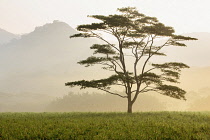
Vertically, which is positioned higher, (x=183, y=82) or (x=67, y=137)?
(x=183, y=82)

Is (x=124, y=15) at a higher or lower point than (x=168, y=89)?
higher

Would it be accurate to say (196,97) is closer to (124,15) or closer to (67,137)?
(124,15)

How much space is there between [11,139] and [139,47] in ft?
69.1

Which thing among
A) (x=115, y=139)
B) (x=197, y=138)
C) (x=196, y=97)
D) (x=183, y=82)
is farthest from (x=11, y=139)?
(x=183, y=82)

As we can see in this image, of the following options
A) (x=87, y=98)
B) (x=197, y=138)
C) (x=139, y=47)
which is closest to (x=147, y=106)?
(x=87, y=98)

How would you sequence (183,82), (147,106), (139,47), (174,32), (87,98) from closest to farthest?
1. (174,32)
2. (139,47)
3. (147,106)
4. (87,98)
5. (183,82)

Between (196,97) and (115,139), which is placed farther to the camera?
(196,97)

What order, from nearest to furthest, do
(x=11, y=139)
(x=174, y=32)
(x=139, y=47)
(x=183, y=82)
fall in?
(x=11, y=139) → (x=174, y=32) → (x=139, y=47) → (x=183, y=82)

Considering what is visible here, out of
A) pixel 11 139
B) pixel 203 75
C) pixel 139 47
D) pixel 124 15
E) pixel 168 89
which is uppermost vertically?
pixel 203 75

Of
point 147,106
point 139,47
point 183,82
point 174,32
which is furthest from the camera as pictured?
point 183,82

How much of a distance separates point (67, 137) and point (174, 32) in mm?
18356

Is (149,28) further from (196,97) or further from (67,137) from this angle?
(196,97)

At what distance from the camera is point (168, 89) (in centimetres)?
2769

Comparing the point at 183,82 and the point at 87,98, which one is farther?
the point at 183,82
